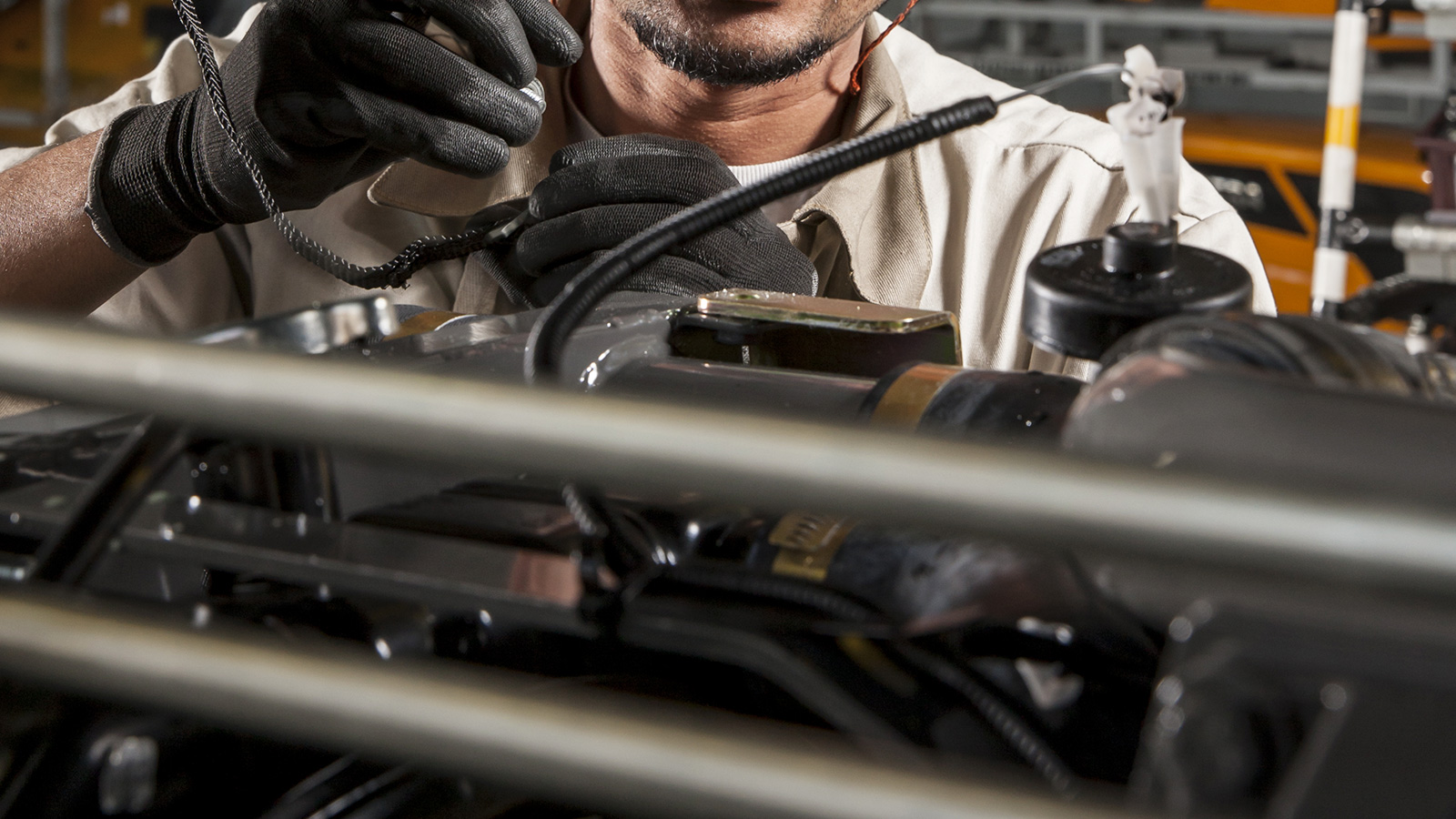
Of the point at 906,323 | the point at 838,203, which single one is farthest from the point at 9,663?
the point at 838,203

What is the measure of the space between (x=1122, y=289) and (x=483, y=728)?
39 cm

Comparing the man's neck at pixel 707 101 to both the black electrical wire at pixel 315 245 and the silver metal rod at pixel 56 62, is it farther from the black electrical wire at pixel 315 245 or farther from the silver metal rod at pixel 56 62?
the silver metal rod at pixel 56 62

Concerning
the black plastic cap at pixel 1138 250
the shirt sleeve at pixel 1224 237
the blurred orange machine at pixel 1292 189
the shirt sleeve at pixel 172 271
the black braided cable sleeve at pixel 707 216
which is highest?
the black braided cable sleeve at pixel 707 216

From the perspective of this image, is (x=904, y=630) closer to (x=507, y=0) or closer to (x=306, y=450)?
(x=306, y=450)

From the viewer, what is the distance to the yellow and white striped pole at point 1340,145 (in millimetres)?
2123

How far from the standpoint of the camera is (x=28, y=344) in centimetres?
28

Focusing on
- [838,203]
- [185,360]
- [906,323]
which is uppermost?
[185,360]

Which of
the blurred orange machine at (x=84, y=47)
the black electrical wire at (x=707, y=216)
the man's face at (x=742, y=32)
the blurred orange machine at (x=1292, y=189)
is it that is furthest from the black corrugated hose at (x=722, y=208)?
the blurred orange machine at (x=84, y=47)

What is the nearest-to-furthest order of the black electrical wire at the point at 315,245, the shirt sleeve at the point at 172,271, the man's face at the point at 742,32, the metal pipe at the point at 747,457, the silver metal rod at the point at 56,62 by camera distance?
1. the metal pipe at the point at 747,457
2. the black electrical wire at the point at 315,245
3. the man's face at the point at 742,32
4. the shirt sleeve at the point at 172,271
5. the silver metal rod at the point at 56,62

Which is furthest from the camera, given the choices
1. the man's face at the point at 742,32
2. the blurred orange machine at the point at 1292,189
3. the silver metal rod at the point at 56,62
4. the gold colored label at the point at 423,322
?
the silver metal rod at the point at 56,62

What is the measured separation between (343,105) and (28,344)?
0.86 m

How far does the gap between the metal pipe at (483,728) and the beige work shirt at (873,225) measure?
118 centimetres

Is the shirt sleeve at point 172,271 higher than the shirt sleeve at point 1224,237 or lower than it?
higher

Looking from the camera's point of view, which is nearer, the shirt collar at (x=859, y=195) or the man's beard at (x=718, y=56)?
the man's beard at (x=718, y=56)
